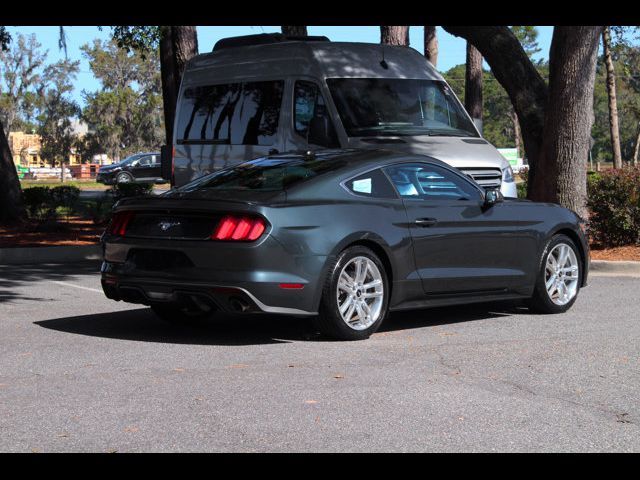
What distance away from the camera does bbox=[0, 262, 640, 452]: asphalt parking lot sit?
5734mm

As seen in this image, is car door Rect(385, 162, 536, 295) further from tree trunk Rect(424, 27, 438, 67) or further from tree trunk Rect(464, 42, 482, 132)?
tree trunk Rect(424, 27, 438, 67)

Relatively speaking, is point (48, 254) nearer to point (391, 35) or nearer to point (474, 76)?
point (391, 35)

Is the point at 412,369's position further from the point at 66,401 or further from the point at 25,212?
the point at 25,212

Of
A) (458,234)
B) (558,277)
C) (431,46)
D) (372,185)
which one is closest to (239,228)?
(372,185)

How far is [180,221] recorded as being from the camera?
8680 millimetres

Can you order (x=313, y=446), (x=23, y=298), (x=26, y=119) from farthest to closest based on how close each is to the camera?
(x=26, y=119), (x=23, y=298), (x=313, y=446)

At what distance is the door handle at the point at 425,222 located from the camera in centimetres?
935

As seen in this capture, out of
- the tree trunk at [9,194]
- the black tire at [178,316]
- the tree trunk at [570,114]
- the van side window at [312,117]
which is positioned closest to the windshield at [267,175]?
the black tire at [178,316]

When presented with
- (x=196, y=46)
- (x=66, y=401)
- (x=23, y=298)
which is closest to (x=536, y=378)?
(x=66, y=401)

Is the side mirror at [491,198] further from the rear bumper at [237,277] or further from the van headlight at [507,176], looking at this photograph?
the van headlight at [507,176]

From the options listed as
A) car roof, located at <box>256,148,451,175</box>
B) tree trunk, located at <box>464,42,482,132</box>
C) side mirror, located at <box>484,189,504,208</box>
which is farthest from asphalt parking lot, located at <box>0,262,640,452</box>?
tree trunk, located at <box>464,42,482,132</box>

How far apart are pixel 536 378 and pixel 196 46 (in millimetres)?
16129

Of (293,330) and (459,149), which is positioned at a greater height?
(459,149)

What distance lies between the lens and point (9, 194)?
23141mm
